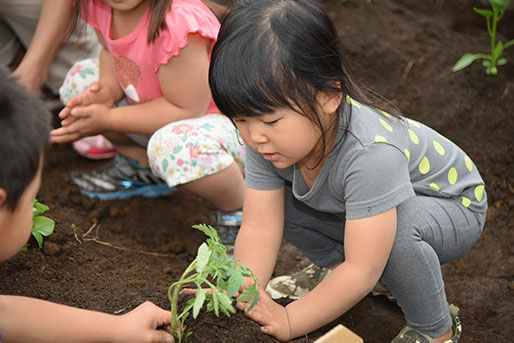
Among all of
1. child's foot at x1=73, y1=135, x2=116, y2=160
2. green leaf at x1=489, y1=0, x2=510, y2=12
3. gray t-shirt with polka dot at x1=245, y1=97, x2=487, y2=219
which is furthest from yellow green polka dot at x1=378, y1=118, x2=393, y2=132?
child's foot at x1=73, y1=135, x2=116, y2=160

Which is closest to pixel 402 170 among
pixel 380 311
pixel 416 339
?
pixel 416 339

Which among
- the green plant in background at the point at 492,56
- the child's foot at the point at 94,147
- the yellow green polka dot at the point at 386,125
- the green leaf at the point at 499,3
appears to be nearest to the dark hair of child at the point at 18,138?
the yellow green polka dot at the point at 386,125

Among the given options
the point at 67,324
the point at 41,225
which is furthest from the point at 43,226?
the point at 67,324

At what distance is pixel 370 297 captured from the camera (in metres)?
2.00

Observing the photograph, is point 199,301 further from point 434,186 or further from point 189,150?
point 189,150

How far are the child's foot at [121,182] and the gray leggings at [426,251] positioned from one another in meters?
0.88

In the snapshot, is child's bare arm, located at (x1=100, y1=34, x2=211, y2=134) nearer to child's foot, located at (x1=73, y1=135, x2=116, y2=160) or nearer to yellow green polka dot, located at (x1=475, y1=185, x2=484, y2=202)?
child's foot, located at (x1=73, y1=135, x2=116, y2=160)

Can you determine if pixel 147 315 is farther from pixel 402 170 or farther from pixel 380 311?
pixel 380 311

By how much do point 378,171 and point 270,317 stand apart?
1.41 ft

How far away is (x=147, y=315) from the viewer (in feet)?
4.69

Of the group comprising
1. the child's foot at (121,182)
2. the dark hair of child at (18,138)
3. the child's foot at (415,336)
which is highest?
the dark hair of child at (18,138)

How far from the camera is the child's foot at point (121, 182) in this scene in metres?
2.54

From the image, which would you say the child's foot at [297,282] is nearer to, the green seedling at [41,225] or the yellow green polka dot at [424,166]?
the yellow green polka dot at [424,166]

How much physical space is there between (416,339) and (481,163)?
105cm
